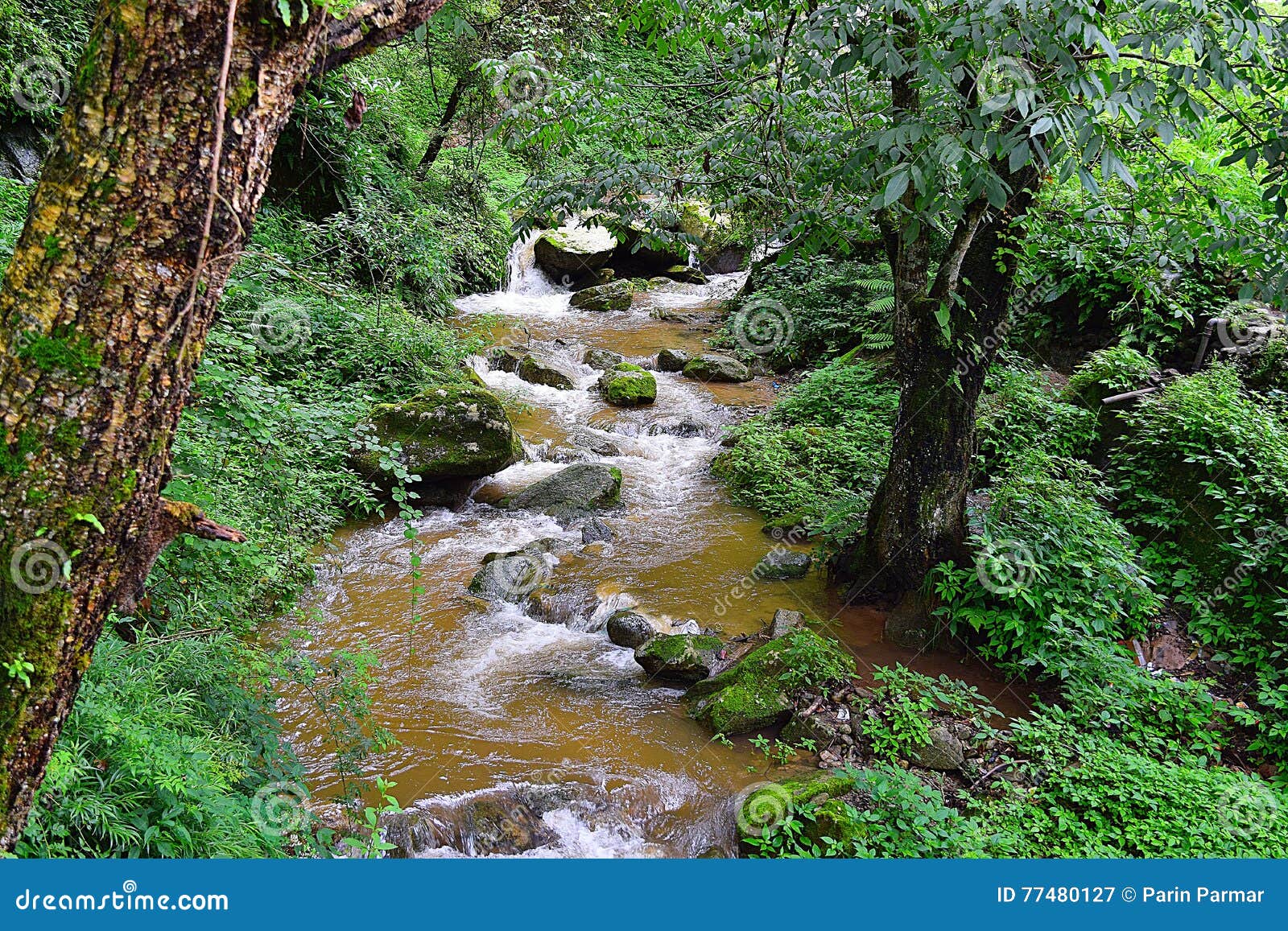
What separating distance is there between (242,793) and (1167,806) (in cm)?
463

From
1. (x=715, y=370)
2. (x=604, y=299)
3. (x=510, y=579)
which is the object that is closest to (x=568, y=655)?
(x=510, y=579)

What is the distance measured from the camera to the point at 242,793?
366 centimetres

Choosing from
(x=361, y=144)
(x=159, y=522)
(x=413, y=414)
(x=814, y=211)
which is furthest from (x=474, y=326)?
(x=159, y=522)

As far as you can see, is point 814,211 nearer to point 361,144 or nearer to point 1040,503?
point 1040,503

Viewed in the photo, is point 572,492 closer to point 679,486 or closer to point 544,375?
point 679,486

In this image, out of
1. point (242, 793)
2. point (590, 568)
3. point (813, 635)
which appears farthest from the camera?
point (590, 568)

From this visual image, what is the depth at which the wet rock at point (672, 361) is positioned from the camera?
41.1ft

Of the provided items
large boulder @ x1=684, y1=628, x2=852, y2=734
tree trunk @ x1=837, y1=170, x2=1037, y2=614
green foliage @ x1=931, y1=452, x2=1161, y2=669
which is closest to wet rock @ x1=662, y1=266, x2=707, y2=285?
tree trunk @ x1=837, y1=170, x2=1037, y2=614

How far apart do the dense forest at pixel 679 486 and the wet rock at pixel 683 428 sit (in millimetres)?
197

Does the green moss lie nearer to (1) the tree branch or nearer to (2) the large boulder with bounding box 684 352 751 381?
(1) the tree branch

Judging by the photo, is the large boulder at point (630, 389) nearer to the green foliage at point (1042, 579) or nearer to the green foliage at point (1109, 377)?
the green foliage at point (1109, 377)

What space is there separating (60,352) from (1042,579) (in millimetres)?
5467

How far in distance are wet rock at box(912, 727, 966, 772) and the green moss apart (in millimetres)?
4435

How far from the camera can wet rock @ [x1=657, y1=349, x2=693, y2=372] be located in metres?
12.5
